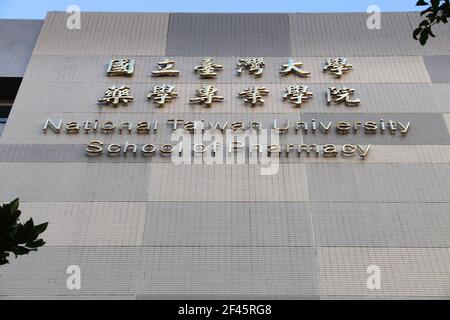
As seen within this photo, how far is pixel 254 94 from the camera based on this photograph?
9.65 metres

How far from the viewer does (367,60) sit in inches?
406

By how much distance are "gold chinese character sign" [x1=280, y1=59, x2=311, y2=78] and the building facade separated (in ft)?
0.26

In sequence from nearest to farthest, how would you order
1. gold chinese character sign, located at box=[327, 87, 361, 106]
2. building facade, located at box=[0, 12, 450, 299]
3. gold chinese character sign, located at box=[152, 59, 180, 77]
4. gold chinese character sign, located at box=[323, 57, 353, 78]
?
building facade, located at box=[0, 12, 450, 299]
gold chinese character sign, located at box=[327, 87, 361, 106]
gold chinese character sign, located at box=[323, 57, 353, 78]
gold chinese character sign, located at box=[152, 59, 180, 77]

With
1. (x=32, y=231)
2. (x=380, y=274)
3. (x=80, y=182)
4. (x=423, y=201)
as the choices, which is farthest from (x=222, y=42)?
(x=32, y=231)

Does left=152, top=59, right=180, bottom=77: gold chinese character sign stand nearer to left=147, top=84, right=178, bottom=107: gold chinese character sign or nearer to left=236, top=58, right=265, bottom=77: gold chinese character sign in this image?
left=147, top=84, right=178, bottom=107: gold chinese character sign

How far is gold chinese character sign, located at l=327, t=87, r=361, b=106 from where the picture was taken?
31.3 feet

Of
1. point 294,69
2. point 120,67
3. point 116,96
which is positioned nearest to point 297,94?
point 294,69

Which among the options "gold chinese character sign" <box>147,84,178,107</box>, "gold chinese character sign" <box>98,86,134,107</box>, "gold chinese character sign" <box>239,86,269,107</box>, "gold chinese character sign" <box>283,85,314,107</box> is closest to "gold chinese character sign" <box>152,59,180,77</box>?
"gold chinese character sign" <box>147,84,178,107</box>

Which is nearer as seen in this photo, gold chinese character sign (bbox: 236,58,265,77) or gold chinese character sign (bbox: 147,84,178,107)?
gold chinese character sign (bbox: 147,84,178,107)

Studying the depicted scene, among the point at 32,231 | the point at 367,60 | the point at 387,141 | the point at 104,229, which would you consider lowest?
the point at 32,231

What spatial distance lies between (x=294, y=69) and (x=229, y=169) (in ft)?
8.16
